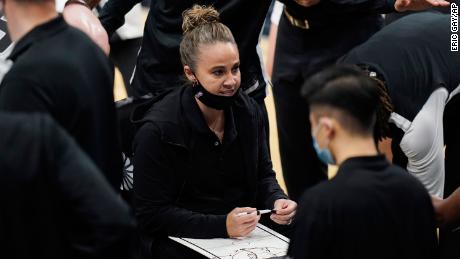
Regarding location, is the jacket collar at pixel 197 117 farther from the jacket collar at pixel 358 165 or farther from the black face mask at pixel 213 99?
the jacket collar at pixel 358 165

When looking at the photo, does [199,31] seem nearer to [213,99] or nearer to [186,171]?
[213,99]

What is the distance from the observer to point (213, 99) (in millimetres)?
3365

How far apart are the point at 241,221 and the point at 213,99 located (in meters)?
0.46

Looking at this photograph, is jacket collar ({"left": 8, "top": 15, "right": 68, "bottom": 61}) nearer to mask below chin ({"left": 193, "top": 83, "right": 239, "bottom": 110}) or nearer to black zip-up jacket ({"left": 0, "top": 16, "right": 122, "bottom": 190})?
black zip-up jacket ({"left": 0, "top": 16, "right": 122, "bottom": 190})

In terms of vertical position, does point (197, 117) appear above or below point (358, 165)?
below

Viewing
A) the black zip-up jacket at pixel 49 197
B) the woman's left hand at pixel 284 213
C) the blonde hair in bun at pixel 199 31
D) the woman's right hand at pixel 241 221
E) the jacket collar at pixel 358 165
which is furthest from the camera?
the blonde hair in bun at pixel 199 31

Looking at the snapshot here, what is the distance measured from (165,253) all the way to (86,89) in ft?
A: 3.39

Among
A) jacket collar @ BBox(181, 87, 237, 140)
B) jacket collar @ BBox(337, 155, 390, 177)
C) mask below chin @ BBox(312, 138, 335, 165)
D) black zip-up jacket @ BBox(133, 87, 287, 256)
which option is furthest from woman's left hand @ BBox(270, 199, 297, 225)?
jacket collar @ BBox(337, 155, 390, 177)

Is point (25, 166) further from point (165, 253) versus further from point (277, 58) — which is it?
point (277, 58)

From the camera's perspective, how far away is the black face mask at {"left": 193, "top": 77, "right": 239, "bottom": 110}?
132 inches

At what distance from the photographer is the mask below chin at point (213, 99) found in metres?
3.36

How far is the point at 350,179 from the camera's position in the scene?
2.31 metres

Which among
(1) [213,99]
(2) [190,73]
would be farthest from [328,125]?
(2) [190,73]

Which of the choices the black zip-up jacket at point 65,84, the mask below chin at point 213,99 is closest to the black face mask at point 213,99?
the mask below chin at point 213,99
